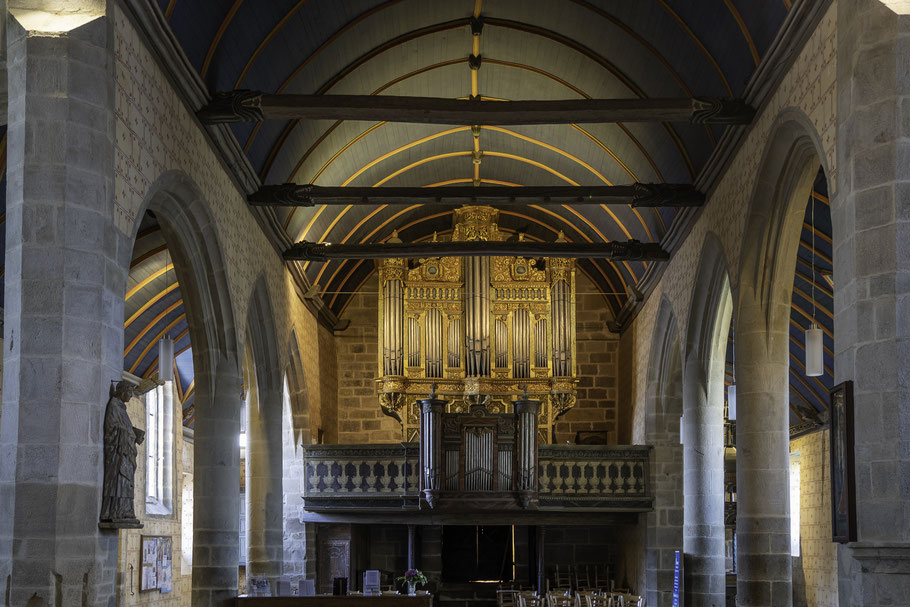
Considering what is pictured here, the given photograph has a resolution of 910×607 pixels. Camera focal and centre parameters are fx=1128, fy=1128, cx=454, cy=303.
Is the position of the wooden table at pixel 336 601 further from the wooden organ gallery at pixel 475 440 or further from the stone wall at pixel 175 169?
the wooden organ gallery at pixel 475 440

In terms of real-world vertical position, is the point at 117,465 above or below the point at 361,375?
below

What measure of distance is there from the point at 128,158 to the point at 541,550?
13.5 meters

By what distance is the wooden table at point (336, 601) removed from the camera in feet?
46.0

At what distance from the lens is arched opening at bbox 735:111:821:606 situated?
12117 mm

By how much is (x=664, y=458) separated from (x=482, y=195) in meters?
6.33

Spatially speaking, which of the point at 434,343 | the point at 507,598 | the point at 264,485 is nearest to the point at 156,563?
the point at 264,485

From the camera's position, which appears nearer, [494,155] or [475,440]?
[475,440]

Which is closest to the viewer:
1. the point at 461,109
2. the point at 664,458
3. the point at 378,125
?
the point at 461,109

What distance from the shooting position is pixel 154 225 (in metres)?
16.8

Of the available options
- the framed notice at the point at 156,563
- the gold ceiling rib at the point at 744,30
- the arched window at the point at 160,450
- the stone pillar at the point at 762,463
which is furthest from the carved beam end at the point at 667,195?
the framed notice at the point at 156,563

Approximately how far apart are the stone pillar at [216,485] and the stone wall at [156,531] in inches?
249

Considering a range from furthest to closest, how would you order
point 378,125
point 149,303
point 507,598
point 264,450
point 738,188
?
point 507,598 < point 149,303 < point 378,125 < point 264,450 < point 738,188

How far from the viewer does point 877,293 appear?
7.98 m

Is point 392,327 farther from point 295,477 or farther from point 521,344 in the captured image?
point 295,477
